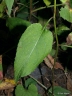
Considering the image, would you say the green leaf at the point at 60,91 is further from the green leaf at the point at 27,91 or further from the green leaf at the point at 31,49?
the green leaf at the point at 31,49

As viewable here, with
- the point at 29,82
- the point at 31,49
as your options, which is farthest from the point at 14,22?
the point at 29,82

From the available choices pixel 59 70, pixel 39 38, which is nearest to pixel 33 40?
pixel 39 38

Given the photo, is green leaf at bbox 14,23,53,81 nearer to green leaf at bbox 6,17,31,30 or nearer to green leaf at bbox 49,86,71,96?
green leaf at bbox 6,17,31,30

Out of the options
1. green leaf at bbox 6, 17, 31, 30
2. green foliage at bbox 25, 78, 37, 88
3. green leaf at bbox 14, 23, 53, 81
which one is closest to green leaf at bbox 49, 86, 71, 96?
green foliage at bbox 25, 78, 37, 88

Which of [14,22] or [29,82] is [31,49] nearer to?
[14,22]

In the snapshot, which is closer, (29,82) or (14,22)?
(14,22)

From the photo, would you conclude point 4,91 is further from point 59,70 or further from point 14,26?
point 14,26

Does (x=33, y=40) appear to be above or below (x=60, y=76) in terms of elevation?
above

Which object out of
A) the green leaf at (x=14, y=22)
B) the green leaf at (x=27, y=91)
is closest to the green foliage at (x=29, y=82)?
the green leaf at (x=27, y=91)
